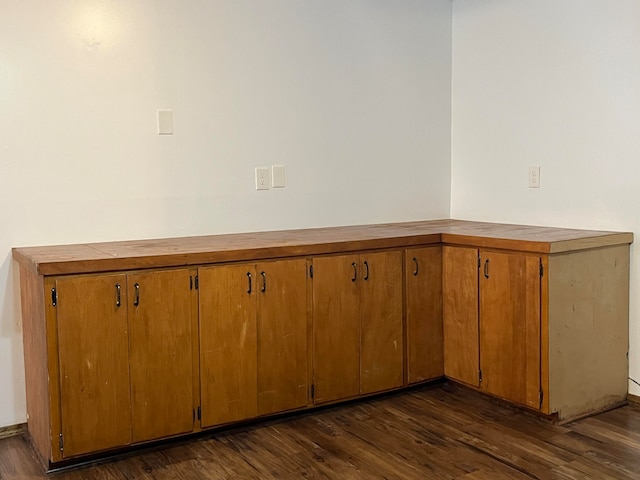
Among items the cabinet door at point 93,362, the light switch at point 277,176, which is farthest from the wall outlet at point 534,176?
the cabinet door at point 93,362

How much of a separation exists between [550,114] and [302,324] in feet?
5.65

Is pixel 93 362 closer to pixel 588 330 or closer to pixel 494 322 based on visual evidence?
pixel 494 322

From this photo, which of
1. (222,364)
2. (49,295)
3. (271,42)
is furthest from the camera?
(271,42)

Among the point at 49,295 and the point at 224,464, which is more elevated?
the point at 49,295

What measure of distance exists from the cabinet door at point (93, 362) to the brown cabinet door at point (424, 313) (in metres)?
1.43

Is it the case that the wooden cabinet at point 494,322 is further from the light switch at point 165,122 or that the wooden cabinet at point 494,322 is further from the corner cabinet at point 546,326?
the light switch at point 165,122

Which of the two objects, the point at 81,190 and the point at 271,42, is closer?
the point at 81,190

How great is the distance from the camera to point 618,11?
11.0 feet

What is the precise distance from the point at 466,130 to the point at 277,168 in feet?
4.09

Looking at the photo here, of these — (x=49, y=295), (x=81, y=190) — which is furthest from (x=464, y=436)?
(x=81, y=190)

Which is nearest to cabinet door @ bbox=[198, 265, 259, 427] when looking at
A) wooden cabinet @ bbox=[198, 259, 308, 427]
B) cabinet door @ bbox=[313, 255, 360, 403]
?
wooden cabinet @ bbox=[198, 259, 308, 427]

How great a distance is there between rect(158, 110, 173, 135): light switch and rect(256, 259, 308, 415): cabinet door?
0.84 meters

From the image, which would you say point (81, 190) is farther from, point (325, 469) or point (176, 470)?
point (325, 469)

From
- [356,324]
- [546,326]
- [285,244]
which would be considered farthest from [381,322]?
[546,326]
